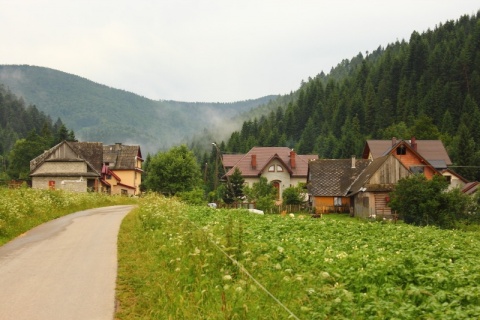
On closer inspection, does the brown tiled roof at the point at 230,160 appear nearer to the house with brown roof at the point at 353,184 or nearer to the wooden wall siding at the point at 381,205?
the house with brown roof at the point at 353,184

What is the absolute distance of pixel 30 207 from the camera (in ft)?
74.3

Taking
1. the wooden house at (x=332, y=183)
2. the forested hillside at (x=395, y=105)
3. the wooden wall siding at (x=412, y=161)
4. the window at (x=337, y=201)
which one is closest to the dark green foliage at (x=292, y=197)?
the wooden house at (x=332, y=183)

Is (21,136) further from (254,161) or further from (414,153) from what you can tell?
(414,153)

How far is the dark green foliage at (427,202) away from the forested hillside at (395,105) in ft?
217

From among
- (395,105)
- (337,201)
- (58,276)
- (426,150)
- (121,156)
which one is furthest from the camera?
(395,105)

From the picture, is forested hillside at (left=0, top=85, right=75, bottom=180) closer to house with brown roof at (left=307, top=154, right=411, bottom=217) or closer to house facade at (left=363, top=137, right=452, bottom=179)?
house with brown roof at (left=307, top=154, right=411, bottom=217)

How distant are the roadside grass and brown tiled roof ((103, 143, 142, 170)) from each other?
135 feet

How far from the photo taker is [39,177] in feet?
197

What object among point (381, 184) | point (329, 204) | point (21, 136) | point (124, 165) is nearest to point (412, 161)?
point (329, 204)

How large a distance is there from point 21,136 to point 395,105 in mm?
123003

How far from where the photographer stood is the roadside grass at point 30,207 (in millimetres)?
17969

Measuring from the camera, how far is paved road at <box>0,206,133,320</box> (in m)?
8.41

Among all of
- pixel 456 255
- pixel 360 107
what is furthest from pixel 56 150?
pixel 360 107

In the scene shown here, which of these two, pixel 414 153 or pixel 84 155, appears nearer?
pixel 414 153
